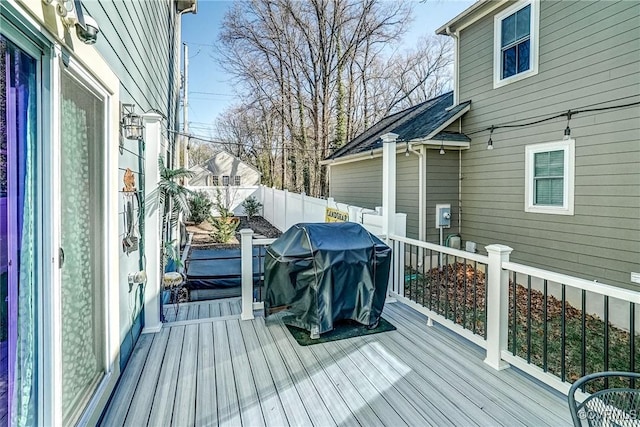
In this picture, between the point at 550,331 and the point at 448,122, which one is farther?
the point at 448,122

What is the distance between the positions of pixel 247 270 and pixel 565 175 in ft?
15.9

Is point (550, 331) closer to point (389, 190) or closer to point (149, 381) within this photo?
point (389, 190)

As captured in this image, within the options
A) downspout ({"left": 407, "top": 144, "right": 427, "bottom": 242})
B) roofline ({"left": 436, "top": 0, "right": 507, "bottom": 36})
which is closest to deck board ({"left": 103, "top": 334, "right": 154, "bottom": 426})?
downspout ({"left": 407, "top": 144, "right": 427, "bottom": 242})

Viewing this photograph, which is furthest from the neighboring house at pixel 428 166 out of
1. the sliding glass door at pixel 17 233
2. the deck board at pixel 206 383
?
the sliding glass door at pixel 17 233

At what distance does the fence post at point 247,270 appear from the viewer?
3.77 metres

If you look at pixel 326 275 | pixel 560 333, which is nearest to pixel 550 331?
pixel 560 333

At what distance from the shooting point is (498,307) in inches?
109

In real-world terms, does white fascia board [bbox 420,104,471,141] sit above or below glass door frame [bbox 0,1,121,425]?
above

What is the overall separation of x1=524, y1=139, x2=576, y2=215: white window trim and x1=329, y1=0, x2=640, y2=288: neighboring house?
17 mm

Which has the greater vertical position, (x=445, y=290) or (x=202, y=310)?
(x=445, y=290)

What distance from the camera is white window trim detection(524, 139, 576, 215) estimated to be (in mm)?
5223

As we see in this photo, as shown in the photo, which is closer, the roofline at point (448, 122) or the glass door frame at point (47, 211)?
the glass door frame at point (47, 211)

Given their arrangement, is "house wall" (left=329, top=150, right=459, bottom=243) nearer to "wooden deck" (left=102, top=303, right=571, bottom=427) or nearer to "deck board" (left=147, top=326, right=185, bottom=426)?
"wooden deck" (left=102, top=303, right=571, bottom=427)

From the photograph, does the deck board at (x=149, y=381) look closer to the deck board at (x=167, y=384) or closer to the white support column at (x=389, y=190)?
the deck board at (x=167, y=384)
